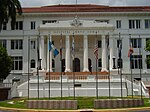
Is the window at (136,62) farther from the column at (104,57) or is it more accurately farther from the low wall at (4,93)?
the low wall at (4,93)

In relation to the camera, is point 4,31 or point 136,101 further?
point 4,31

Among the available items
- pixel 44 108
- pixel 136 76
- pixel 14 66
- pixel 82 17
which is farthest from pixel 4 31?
pixel 44 108

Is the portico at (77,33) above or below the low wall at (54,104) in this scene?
above

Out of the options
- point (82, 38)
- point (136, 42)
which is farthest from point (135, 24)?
point (82, 38)

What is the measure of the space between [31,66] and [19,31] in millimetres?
7022

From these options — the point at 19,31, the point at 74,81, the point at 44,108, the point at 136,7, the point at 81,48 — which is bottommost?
the point at 44,108

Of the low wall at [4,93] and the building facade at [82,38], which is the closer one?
the low wall at [4,93]

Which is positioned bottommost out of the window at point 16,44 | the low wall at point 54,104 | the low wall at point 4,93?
the low wall at point 54,104

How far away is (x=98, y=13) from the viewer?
2205 inches

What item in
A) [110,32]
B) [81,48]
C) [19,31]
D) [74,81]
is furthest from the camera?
[19,31]

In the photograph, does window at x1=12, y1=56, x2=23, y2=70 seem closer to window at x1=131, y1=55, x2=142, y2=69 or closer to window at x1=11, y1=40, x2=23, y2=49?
window at x1=11, y1=40, x2=23, y2=49

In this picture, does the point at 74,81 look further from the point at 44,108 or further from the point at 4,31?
the point at 4,31

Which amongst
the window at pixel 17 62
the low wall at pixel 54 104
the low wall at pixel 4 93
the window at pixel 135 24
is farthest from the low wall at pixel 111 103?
the window at pixel 135 24

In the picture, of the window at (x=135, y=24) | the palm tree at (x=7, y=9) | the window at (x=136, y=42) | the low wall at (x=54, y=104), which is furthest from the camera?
the window at (x=135, y=24)
